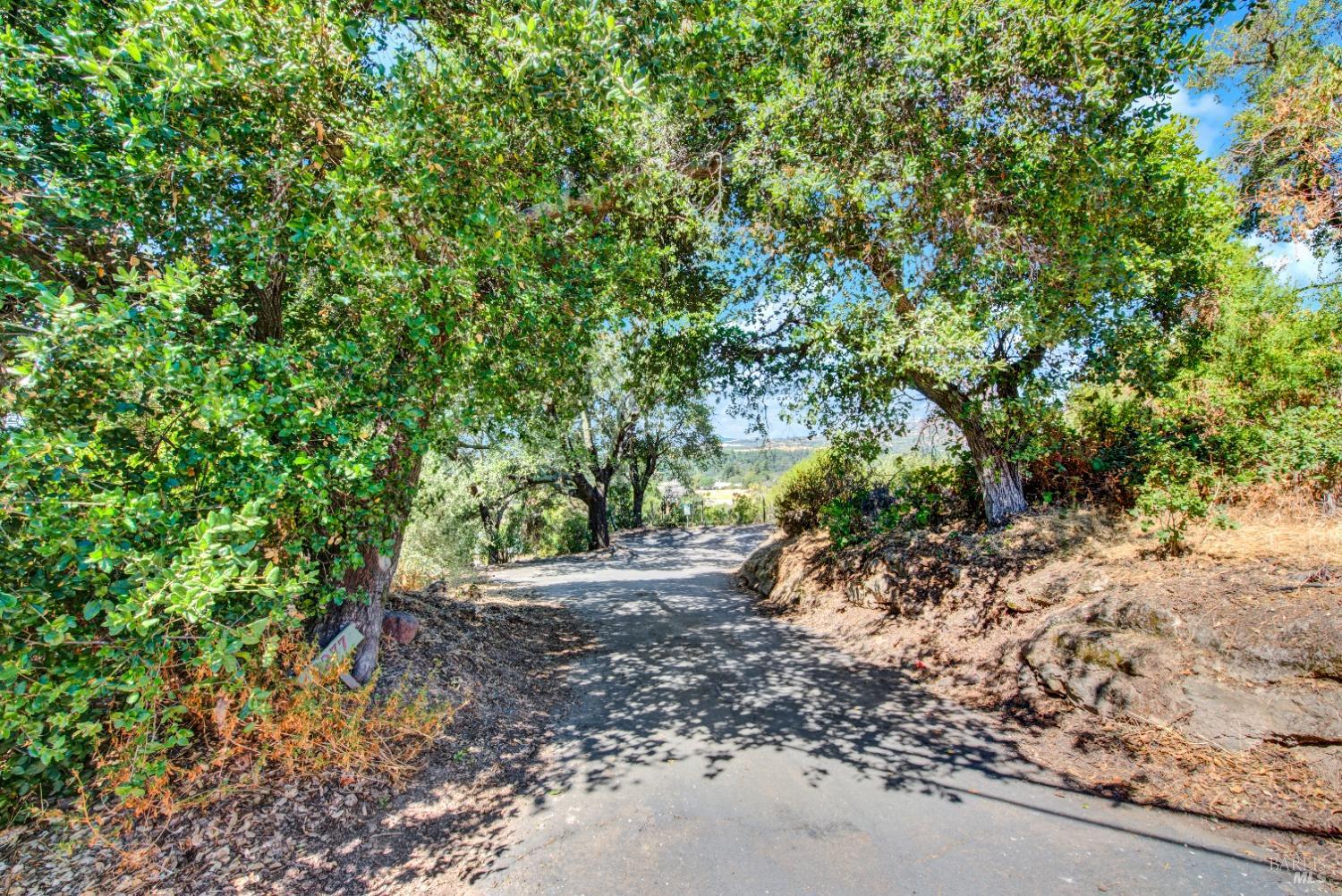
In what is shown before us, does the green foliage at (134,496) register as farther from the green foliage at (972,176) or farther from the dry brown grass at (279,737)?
the green foliage at (972,176)

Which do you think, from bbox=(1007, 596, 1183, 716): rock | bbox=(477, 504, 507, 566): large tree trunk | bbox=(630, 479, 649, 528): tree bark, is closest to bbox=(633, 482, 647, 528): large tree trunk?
bbox=(630, 479, 649, 528): tree bark

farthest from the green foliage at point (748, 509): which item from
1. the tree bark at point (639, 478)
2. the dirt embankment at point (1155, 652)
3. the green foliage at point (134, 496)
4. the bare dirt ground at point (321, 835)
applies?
the green foliage at point (134, 496)

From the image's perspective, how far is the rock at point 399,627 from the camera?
20.3 ft

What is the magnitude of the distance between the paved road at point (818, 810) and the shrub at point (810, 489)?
482cm

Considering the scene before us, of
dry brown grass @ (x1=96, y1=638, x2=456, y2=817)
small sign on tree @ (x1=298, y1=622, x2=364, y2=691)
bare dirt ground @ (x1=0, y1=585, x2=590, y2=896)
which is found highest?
small sign on tree @ (x1=298, y1=622, x2=364, y2=691)

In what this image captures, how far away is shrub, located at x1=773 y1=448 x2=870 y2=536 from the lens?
35.3 ft

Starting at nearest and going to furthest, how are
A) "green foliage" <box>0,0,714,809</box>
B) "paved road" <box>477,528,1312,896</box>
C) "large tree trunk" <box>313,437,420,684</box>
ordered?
"green foliage" <box>0,0,714,809</box>, "paved road" <box>477,528,1312,896</box>, "large tree trunk" <box>313,437,420,684</box>

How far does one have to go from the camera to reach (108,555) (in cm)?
249

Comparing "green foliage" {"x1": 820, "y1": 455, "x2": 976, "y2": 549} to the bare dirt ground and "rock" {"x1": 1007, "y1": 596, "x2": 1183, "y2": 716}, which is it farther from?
the bare dirt ground

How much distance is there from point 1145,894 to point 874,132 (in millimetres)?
6237

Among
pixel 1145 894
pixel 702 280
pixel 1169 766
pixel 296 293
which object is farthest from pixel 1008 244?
pixel 296 293

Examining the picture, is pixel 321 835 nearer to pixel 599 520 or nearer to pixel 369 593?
pixel 369 593

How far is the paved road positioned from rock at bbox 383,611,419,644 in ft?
6.53

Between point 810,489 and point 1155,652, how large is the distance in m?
7.91
